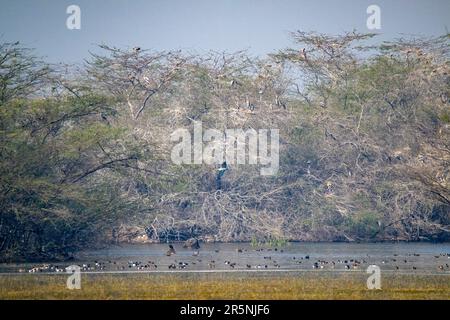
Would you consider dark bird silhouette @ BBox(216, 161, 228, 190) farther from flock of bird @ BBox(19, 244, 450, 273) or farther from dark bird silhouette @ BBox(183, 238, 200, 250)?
flock of bird @ BBox(19, 244, 450, 273)

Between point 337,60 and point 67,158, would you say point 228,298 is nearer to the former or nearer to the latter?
point 67,158

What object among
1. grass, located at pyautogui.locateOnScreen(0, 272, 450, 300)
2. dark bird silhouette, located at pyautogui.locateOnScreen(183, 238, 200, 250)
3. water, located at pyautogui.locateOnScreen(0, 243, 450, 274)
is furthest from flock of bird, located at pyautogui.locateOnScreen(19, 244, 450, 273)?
dark bird silhouette, located at pyautogui.locateOnScreen(183, 238, 200, 250)

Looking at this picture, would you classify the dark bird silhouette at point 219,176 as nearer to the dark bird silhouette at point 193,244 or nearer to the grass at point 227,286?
the dark bird silhouette at point 193,244

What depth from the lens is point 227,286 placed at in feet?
88.5

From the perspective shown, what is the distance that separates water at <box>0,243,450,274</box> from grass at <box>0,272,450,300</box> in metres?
2.46

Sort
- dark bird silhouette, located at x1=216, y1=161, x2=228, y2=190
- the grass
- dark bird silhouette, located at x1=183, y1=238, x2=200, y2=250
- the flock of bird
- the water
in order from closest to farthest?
the grass, the flock of bird, the water, dark bird silhouette, located at x1=183, y1=238, x2=200, y2=250, dark bird silhouette, located at x1=216, y1=161, x2=228, y2=190

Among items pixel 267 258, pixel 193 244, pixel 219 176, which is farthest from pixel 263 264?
pixel 219 176

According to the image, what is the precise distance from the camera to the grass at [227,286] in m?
25.0

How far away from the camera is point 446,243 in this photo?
156ft

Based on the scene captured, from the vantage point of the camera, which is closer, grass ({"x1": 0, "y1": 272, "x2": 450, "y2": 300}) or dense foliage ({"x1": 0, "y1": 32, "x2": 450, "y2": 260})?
grass ({"x1": 0, "y1": 272, "x2": 450, "y2": 300})

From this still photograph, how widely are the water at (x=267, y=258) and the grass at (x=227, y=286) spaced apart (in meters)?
2.46

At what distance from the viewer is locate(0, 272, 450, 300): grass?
25.0 metres
